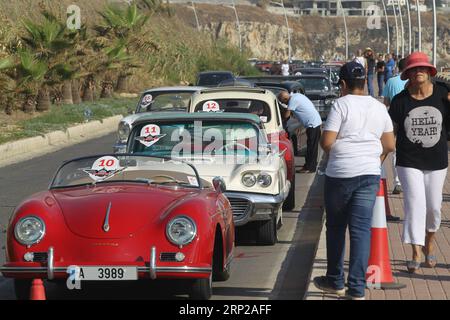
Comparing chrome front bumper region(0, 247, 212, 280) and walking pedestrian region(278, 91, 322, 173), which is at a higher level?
walking pedestrian region(278, 91, 322, 173)

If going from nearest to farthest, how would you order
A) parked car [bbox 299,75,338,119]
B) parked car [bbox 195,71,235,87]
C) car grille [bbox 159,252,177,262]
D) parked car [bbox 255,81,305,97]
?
car grille [bbox 159,252,177,262], parked car [bbox 255,81,305,97], parked car [bbox 299,75,338,119], parked car [bbox 195,71,235,87]

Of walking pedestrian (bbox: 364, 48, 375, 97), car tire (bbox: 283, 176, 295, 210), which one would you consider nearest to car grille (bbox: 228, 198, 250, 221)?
car tire (bbox: 283, 176, 295, 210)

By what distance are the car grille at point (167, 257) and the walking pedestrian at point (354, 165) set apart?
1.22 meters

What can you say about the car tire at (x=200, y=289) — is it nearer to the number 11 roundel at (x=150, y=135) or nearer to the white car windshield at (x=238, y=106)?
the number 11 roundel at (x=150, y=135)

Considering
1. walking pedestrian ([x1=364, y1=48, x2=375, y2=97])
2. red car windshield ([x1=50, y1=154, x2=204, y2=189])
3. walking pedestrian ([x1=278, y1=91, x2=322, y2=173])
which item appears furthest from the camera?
walking pedestrian ([x1=364, y1=48, x2=375, y2=97])

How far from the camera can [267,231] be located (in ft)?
38.6

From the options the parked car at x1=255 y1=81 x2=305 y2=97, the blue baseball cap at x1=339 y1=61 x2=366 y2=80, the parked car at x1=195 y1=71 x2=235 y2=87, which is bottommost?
the blue baseball cap at x1=339 y1=61 x2=366 y2=80

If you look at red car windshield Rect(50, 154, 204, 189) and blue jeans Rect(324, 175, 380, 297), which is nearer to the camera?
blue jeans Rect(324, 175, 380, 297)

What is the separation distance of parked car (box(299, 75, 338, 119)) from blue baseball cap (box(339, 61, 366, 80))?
63.4 ft

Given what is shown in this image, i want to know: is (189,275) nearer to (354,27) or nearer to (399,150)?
(399,150)

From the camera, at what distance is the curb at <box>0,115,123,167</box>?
23438 mm

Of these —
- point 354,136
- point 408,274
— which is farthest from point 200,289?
point 408,274

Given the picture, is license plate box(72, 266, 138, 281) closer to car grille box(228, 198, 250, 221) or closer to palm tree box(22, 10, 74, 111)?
car grille box(228, 198, 250, 221)

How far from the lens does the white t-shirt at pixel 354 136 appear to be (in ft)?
26.2
